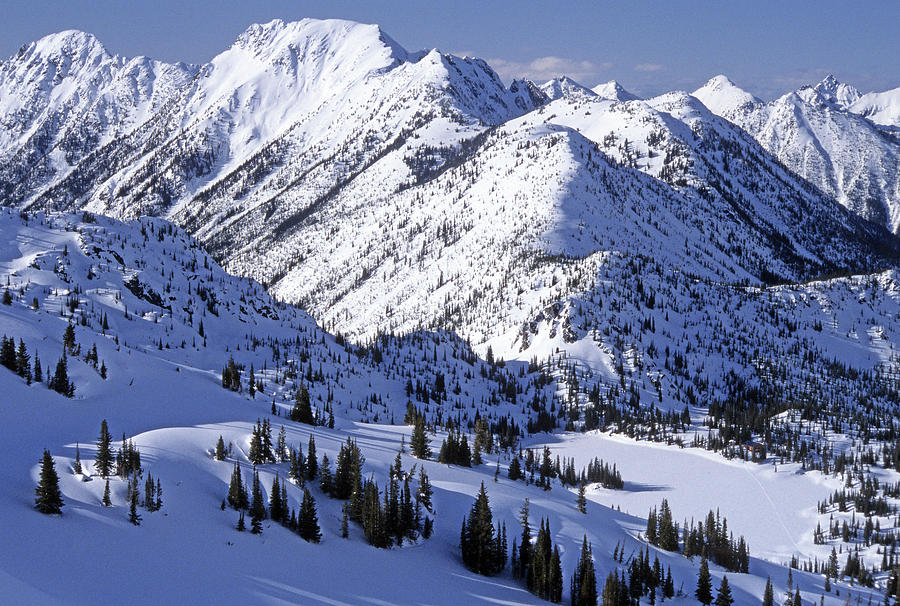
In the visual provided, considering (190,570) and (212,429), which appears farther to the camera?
(212,429)

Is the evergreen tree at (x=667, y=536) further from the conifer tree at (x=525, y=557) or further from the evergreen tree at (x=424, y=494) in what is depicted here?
the evergreen tree at (x=424, y=494)

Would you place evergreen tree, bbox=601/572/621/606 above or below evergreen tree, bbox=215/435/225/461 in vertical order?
below

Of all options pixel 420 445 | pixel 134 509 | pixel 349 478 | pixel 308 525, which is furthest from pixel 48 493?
pixel 420 445

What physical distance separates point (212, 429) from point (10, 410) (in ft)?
86.6

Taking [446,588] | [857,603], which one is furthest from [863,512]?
[446,588]

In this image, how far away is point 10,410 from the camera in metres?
84.6

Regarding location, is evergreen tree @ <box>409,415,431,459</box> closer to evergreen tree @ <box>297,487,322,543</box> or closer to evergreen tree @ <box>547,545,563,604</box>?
evergreen tree @ <box>547,545,563,604</box>

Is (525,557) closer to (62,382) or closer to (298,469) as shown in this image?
(298,469)

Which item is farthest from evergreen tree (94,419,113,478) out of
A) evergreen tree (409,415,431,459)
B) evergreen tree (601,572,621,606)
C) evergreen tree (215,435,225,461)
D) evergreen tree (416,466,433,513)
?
evergreen tree (601,572,621,606)

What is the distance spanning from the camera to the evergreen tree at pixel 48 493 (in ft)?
202

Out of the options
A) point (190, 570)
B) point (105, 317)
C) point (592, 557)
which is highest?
point (105, 317)

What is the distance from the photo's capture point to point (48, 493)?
61.8 m

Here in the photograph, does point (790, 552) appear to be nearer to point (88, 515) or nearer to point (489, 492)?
point (489, 492)

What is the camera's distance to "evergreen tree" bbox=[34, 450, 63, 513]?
6159 centimetres
